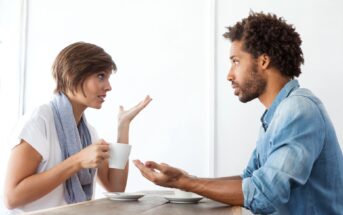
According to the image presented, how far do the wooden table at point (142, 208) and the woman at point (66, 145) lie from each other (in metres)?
0.21

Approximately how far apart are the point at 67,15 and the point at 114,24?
12.9 inches

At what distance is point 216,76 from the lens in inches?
97.5

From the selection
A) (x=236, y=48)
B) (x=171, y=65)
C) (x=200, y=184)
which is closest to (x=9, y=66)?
(x=171, y=65)

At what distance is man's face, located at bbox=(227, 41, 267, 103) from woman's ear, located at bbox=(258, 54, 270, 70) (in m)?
0.02

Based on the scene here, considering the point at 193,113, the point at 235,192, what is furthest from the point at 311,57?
the point at 235,192

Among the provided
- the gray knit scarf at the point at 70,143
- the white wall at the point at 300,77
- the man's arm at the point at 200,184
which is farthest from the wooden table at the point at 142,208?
the white wall at the point at 300,77

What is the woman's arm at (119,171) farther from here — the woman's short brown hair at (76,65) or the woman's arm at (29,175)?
the woman's arm at (29,175)

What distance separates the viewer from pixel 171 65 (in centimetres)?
254

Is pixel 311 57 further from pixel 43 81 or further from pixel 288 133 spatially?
pixel 43 81

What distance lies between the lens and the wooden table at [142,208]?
113cm

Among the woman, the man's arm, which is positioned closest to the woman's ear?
the man's arm

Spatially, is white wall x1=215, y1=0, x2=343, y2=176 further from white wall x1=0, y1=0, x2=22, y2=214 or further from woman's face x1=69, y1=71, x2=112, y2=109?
white wall x1=0, y1=0, x2=22, y2=214

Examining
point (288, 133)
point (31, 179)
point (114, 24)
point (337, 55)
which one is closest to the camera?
point (288, 133)

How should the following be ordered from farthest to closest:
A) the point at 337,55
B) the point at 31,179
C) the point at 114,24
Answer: the point at 114,24 → the point at 337,55 → the point at 31,179
